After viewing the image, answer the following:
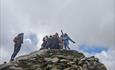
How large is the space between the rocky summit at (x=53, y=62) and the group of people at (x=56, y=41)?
191 cm

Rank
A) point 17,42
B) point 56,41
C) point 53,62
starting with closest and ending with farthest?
1. point 53,62
2. point 17,42
3. point 56,41

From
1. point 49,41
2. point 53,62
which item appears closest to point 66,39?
point 49,41

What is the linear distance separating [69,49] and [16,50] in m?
8.47

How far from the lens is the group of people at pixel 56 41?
1741 inches

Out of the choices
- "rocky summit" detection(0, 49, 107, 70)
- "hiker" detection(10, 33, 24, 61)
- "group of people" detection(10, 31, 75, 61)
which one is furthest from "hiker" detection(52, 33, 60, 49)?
"hiker" detection(10, 33, 24, 61)

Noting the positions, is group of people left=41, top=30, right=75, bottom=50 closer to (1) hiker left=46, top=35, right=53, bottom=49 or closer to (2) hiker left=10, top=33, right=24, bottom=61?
(1) hiker left=46, top=35, right=53, bottom=49

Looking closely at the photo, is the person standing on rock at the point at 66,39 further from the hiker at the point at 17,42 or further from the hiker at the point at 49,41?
the hiker at the point at 17,42

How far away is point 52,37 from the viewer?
146 feet

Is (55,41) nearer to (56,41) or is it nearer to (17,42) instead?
(56,41)

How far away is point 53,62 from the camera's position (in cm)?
3925

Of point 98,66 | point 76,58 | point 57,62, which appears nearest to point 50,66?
point 57,62

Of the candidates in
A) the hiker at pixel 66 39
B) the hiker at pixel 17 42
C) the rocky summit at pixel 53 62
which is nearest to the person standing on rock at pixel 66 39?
the hiker at pixel 66 39

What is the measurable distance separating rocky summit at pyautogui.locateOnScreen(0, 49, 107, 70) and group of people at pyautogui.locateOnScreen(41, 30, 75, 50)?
1.91 metres

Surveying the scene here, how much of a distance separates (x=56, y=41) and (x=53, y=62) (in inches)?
224
